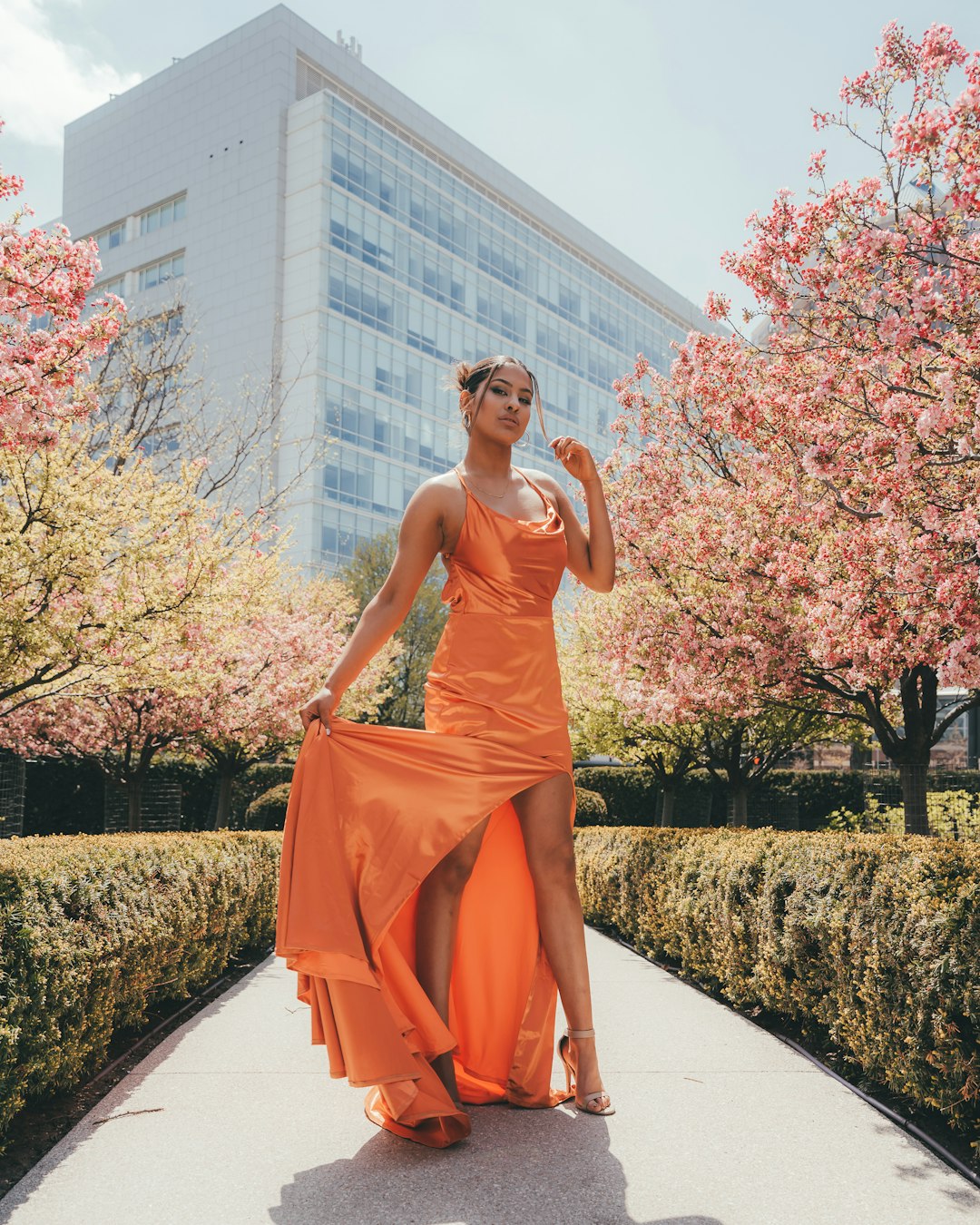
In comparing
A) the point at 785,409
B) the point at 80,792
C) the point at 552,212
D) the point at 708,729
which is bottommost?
the point at 80,792

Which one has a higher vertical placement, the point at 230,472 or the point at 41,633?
the point at 230,472

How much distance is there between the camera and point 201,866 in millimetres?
5738

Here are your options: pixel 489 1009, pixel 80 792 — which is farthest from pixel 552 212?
pixel 489 1009

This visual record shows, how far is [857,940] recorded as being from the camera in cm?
382

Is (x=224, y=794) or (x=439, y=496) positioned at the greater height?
(x=439, y=496)

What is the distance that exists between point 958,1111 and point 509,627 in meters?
1.95

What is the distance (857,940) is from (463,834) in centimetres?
158

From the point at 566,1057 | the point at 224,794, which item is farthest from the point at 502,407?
the point at 224,794

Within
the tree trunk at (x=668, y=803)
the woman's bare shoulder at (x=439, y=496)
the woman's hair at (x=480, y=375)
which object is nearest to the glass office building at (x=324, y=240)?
the tree trunk at (x=668, y=803)

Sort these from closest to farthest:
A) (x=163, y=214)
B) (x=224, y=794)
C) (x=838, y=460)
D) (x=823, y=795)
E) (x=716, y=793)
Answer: (x=838, y=460) < (x=224, y=794) < (x=716, y=793) < (x=823, y=795) < (x=163, y=214)

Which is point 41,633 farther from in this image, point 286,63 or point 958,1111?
point 286,63

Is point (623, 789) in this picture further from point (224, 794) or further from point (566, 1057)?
point (566, 1057)

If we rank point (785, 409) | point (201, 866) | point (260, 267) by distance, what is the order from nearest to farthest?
point (201, 866)
point (785, 409)
point (260, 267)

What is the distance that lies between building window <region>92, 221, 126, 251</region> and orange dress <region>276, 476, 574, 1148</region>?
5932 centimetres
